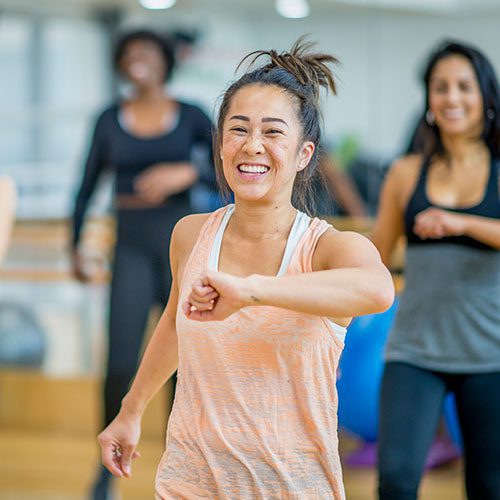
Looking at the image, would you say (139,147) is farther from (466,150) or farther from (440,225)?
(440,225)

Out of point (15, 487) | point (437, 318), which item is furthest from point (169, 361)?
point (15, 487)

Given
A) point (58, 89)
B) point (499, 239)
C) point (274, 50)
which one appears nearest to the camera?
point (274, 50)

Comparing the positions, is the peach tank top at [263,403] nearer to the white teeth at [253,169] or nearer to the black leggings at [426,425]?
the white teeth at [253,169]

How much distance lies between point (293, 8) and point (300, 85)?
19.8 ft

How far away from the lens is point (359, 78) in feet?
25.7

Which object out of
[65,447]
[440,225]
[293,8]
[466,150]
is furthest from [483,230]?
[293,8]

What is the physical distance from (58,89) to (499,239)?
633cm

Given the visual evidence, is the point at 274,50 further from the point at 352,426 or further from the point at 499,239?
the point at 352,426

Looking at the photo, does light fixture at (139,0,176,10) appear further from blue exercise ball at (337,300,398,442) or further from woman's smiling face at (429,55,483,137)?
woman's smiling face at (429,55,483,137)

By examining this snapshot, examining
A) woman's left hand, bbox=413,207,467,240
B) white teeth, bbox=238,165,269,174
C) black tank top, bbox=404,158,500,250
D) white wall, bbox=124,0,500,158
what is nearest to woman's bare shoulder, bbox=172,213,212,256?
white teeth, bbox=238,165,269,174

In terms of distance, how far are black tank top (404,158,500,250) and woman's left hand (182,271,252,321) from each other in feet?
4.31

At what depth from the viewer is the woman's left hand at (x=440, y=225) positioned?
9.16 feet

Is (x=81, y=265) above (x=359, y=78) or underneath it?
underneath

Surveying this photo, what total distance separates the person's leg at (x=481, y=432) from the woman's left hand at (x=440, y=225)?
367mm
